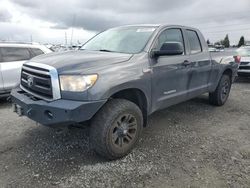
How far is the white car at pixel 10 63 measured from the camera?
22.6ft

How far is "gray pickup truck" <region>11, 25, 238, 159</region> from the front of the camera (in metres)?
3.38

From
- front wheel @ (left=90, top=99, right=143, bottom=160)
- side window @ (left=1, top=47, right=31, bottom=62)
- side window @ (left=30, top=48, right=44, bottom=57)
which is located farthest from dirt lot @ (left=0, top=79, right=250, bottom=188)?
side window @ (left=30, top=48, right=44, bottom=57)

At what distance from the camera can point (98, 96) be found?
11.2ft

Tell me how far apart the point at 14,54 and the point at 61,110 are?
462 cm

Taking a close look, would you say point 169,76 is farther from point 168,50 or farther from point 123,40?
point 123,40

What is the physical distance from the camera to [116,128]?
12.3 ft

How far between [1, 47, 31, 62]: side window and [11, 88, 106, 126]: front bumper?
→ 3.92 m

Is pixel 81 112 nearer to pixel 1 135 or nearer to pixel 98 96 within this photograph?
pixel 98 96

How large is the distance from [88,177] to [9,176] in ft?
3.11

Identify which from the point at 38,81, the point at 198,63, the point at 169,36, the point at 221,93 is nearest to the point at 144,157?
the point at 38,81

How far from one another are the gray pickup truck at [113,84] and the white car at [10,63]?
108 inches

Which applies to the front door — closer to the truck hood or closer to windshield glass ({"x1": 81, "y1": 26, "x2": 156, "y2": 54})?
windshield glass ({"x1": 81, "y1": 26, "x2": 156, "y2": 54})

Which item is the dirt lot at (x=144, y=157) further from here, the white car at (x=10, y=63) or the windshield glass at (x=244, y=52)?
the windshield glass at (x=244, y=52)

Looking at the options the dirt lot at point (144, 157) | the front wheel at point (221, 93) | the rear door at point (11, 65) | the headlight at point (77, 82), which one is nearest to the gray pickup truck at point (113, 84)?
the headlight at point (77, 82)
